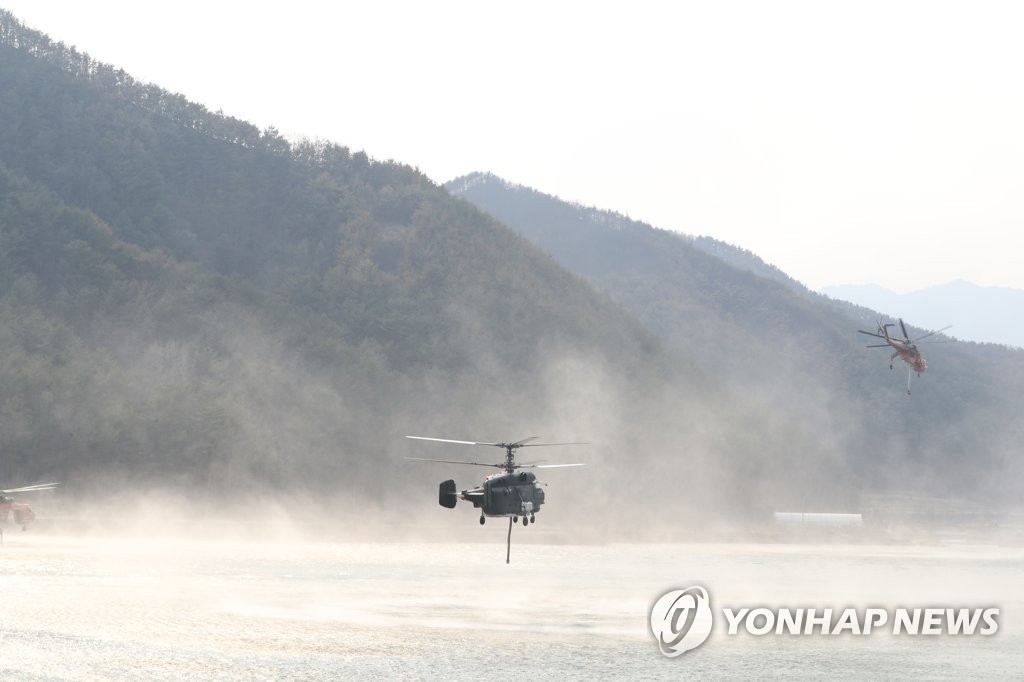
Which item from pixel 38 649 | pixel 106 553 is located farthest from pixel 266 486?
pixel 38 649

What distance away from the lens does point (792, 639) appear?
10706 cm

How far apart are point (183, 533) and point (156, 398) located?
73.4 feet

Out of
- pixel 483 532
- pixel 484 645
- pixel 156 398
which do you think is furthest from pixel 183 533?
pixel 484 645

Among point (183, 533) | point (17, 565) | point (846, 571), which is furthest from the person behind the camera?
point (183, 533)

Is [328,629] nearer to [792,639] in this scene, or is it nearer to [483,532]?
[792,639]

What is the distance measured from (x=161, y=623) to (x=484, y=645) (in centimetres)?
2382

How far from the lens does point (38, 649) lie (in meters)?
81.0

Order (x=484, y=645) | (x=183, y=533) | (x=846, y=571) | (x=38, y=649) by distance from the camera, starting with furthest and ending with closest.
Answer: (x=183, y=533), (x=846, y=571), (x=484, y=645), (x=38, y=649)

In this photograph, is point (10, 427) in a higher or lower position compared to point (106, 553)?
higher

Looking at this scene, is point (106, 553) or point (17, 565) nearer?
point (17, 565)

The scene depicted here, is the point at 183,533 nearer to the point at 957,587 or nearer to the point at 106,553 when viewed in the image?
the point at 106,553

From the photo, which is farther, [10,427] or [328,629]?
[10,427]

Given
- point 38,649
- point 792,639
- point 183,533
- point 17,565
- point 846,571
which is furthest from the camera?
point 183,533

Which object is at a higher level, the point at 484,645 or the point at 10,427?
the point at 10,427
